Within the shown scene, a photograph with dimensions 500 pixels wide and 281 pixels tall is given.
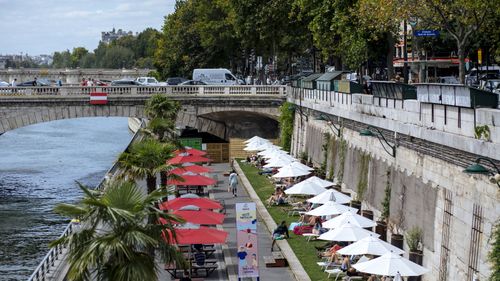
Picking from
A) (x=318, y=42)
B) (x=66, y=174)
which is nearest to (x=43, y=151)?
(x=66, y=174)

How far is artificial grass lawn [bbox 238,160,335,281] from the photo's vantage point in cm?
3228

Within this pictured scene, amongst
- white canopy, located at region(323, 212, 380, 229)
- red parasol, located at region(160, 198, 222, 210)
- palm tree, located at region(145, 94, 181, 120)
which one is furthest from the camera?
palm tree, located at region(145, 94, 181, 120)

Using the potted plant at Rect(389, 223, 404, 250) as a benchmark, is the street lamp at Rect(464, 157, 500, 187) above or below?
above

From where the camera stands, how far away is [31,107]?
226ft

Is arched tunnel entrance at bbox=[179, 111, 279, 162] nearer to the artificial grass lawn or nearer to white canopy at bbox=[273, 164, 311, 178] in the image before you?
the artificial grass lawn

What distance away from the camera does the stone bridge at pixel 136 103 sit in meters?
68.6

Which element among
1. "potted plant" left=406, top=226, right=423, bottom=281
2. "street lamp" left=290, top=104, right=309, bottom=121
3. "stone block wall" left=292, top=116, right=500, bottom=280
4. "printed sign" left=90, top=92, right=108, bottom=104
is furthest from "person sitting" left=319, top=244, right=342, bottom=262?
"printed sign" left=90, top=92, right=108, bottom=104

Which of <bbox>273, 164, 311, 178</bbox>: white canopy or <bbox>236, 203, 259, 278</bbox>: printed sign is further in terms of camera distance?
<bbox>273, 164, 311, 178</bbox>: white canopy

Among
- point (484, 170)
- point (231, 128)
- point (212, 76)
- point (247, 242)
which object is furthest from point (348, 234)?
point (212, 76)

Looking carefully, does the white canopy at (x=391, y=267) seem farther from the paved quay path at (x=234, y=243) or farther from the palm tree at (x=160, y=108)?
the palm tree at (x=160, y=108)

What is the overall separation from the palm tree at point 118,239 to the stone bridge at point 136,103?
164ft

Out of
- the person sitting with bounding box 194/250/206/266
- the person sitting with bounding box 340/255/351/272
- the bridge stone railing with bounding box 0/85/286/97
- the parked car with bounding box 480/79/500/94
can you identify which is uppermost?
the parked car with bounding box 480/79/500/94

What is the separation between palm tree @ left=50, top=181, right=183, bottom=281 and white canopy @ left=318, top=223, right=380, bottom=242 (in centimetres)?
1229

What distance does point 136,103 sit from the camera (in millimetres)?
70562
